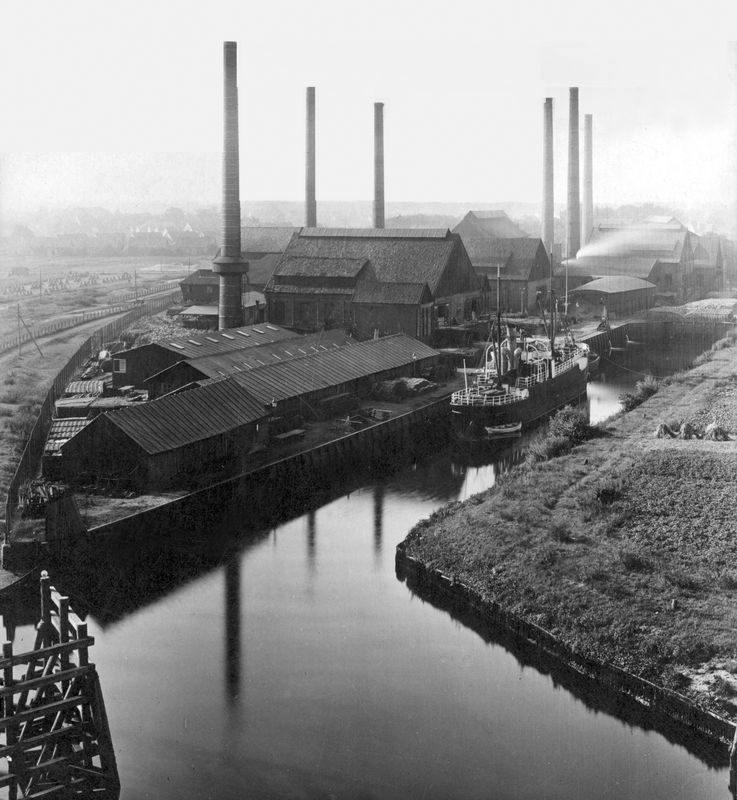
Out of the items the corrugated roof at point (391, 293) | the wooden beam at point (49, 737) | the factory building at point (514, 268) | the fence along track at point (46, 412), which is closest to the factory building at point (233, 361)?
the fence along track at point (46, 412)

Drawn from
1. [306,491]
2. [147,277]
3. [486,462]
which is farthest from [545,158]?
[306,491]

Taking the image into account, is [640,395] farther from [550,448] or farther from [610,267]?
[610,267]

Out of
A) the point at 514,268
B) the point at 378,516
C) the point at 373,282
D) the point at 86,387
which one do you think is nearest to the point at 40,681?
the point at 378,516

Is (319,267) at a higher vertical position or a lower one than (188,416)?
higher

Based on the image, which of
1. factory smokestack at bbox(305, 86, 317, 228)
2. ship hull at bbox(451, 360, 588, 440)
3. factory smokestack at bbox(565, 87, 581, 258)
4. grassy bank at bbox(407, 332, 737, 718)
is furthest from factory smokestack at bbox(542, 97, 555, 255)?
grassy bank at bbox(407, 332, 737, 718)

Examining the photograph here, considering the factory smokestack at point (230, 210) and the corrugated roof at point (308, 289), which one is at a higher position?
the factory smokestack at point (230, 210)

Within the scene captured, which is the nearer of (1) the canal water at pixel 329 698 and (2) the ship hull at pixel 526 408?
(1) the canal water at pixel 329 698

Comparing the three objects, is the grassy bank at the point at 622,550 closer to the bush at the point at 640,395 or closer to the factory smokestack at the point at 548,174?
the bush at the point at 640,395
